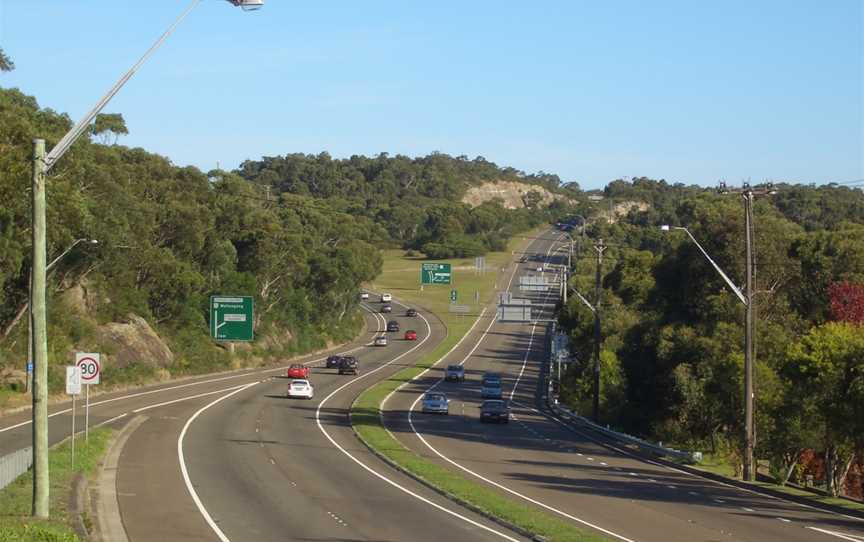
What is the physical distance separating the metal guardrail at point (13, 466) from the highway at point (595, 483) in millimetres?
12053

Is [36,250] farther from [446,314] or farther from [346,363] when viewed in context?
[446,314]

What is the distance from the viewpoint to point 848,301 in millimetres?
51344

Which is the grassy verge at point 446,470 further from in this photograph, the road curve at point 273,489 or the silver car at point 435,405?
the silver car at point 435,405

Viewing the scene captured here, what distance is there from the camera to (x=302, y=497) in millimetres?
26609

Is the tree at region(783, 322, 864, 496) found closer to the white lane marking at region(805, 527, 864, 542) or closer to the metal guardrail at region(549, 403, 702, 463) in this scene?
the metal guardrail at region(549, 403, 702, 463)

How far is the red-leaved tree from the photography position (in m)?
50.7

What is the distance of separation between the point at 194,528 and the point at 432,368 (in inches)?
2940

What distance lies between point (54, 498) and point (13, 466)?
4.09m

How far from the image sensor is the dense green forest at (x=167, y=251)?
54562 millimetres

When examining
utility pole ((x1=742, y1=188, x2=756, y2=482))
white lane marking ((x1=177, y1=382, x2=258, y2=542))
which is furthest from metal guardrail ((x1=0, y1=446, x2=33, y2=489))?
utility pole ((x1=742, y1=188, x2=756, y2=482))

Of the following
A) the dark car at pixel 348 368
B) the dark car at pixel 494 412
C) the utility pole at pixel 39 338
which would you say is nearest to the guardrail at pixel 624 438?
the dark car at pixel 494 412

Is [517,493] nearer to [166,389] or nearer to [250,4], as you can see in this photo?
[250,4]

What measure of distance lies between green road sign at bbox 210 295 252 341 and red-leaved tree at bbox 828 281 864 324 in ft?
96.9

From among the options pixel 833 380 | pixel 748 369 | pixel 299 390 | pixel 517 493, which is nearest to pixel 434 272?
pixel 299 390
